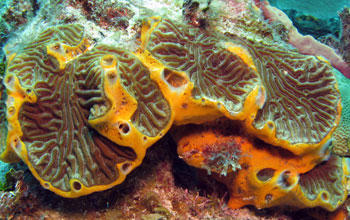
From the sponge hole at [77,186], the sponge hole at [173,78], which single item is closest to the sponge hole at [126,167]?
the sponge hole at [77,186]

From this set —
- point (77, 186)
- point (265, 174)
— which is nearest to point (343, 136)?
point (265, 174)

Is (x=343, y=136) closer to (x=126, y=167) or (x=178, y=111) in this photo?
(x=178, y=111)

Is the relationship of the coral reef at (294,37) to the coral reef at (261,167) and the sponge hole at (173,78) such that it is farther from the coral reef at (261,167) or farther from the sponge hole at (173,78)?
the sponge hole at (173,78)

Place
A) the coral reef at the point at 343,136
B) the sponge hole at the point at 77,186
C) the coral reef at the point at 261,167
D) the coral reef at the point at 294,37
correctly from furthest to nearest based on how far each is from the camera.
→ the coral reef at the point at 294,37
the coral reef at the point at 343,136
the coral reef at the point at 261,167
the sponge hole at the point at 77,186

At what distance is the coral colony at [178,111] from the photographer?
2.37 metres

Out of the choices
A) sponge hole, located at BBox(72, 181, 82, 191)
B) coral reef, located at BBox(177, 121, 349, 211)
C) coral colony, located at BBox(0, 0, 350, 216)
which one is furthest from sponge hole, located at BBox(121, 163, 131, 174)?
coral reef, located at BBox(177, 121, 349, 211)

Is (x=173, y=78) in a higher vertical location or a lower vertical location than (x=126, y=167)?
higher

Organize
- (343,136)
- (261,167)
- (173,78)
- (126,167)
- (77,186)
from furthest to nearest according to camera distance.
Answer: (343,136) → (261,167) → (173,78) → (126,167) → (77,186)

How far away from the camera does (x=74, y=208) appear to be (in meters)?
2.81

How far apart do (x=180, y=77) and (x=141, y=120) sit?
0.61 meters

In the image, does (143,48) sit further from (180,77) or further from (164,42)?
(180,77)

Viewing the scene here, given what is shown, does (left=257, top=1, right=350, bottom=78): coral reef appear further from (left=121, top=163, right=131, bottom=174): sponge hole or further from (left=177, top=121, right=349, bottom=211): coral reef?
(left=121, top=163, right=131, bottom=174): sponge hole

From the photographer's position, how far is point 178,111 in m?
2.48

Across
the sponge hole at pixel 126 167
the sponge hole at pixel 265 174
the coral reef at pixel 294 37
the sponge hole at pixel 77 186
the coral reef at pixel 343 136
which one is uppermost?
the coral reef at pixel 294 37
